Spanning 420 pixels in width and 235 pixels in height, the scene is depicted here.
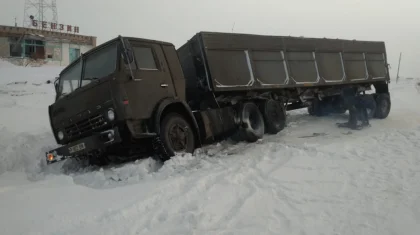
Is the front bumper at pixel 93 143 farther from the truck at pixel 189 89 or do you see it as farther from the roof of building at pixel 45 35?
the roof of building at pixel 45 35

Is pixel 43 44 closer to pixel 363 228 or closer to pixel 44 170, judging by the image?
pixel 44 170

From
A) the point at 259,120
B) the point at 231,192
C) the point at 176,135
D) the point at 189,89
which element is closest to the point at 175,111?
the point at 176,135

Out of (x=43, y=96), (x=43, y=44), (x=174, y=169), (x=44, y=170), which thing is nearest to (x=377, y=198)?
(x=174, y=169)

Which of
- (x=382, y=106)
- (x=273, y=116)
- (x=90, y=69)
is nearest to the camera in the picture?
(x=90, y=69)

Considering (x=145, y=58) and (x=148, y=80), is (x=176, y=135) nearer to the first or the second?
(x=148, y=80)

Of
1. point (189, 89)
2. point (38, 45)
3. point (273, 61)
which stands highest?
point (38, 45)

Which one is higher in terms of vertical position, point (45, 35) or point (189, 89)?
point (45, 35)

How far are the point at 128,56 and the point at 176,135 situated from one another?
1648 mm

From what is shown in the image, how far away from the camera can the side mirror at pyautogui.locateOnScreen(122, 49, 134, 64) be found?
5424 mm

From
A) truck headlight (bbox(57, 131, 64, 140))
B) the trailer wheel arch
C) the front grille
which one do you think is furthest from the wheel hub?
truck headlight (bbox(57, 131, 64, 140))

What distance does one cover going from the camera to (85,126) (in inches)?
217

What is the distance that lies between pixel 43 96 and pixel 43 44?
18950 millimetres

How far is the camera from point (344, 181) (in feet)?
14.9

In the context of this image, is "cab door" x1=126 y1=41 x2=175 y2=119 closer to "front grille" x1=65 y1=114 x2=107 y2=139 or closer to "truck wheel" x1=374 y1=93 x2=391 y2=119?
"front grille" x1=65 y1=114 x2=107 y2=139
